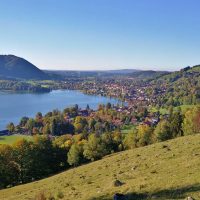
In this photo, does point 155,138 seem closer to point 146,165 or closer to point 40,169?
point 40,169

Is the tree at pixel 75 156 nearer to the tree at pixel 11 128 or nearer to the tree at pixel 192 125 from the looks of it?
the tree at pixel 192 125

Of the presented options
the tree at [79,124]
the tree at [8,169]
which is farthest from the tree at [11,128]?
the tree at [8,169]

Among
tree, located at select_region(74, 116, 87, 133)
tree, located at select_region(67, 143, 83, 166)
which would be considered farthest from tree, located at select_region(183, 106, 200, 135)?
tree, located at select_region(74, 116, 87, 133)

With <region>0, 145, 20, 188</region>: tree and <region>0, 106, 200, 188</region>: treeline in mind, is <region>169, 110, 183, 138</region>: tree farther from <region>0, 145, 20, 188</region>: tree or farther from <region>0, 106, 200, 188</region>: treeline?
<region>0, 145, 20, 188</region>: tree

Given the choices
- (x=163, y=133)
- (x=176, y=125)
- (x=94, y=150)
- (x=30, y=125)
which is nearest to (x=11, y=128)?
(x=30, y=125)

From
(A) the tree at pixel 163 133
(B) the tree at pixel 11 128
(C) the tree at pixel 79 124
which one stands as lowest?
(B) the tree at pixel 11 128

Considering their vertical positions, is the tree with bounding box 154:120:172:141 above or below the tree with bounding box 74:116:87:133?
above

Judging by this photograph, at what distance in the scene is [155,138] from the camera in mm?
76500

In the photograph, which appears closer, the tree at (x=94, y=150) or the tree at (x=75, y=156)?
the tree at (x=75, y=156)

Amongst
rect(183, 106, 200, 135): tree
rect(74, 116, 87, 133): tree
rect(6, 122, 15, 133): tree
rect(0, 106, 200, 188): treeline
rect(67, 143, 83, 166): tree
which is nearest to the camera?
rect(0, 106, 200, 188): treeline

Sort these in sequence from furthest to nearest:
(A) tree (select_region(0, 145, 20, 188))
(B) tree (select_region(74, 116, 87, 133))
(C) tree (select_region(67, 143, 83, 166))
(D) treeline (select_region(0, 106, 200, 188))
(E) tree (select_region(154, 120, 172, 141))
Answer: (B) tree (select_region(74, 116, 87, 133)) < (E) tree (select_region(154, 120, 172, 141)) < (C) tree (select_region(67, 143, 83, 166)) < (D) treeline (select_region(0, 106, 200, 188)) < (A) tree (select_region(0, 145, 20, 188))

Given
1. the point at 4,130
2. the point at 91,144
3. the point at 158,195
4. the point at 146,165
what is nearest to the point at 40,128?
the point at 4,130

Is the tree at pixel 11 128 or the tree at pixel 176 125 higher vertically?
the tree at pixel 176 125

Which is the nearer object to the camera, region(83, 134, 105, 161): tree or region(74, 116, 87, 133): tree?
region(83, 134, 105, 161): tree
